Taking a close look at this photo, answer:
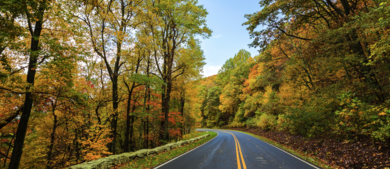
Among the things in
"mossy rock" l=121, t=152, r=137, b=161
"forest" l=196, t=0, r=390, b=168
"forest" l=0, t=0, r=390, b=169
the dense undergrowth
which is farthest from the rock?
"forest" l=196, t=0, r=390, b=168

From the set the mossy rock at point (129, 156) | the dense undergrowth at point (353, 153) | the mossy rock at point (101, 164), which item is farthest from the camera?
the mossy rock at point (129, 156)

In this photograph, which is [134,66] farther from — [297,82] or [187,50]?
[297,82]

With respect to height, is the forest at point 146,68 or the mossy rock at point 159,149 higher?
the forest at point 146,68

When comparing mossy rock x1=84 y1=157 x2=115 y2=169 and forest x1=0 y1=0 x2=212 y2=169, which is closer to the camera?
mossy rock x1=84 y1=157 x2=115 y2=169

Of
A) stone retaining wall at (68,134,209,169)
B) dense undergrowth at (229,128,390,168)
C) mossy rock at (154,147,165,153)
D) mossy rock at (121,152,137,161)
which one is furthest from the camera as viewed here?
mossy rock at (154,147,165,153)

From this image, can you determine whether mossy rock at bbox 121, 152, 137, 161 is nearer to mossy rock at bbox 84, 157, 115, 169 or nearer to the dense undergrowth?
mossy rock at bbox 84, 157, 115, 169

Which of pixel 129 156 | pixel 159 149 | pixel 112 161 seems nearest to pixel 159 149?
pixel 159 149

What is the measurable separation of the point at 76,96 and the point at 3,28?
11.3 ft

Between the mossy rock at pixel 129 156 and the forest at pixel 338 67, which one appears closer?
the forest at pixel 338 67

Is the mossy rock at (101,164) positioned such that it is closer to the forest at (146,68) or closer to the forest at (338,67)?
the forest at (146,68)

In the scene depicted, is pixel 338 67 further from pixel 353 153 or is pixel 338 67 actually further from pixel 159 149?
pixel 159 149

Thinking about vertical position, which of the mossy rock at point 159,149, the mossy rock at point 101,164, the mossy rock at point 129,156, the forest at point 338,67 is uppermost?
the forest at point 338,67

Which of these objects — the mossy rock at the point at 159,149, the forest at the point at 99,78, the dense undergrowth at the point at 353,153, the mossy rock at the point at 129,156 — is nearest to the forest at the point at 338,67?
the dense undergrowth at the point at 353,153

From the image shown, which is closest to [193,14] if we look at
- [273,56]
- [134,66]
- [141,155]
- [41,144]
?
[134,66]
